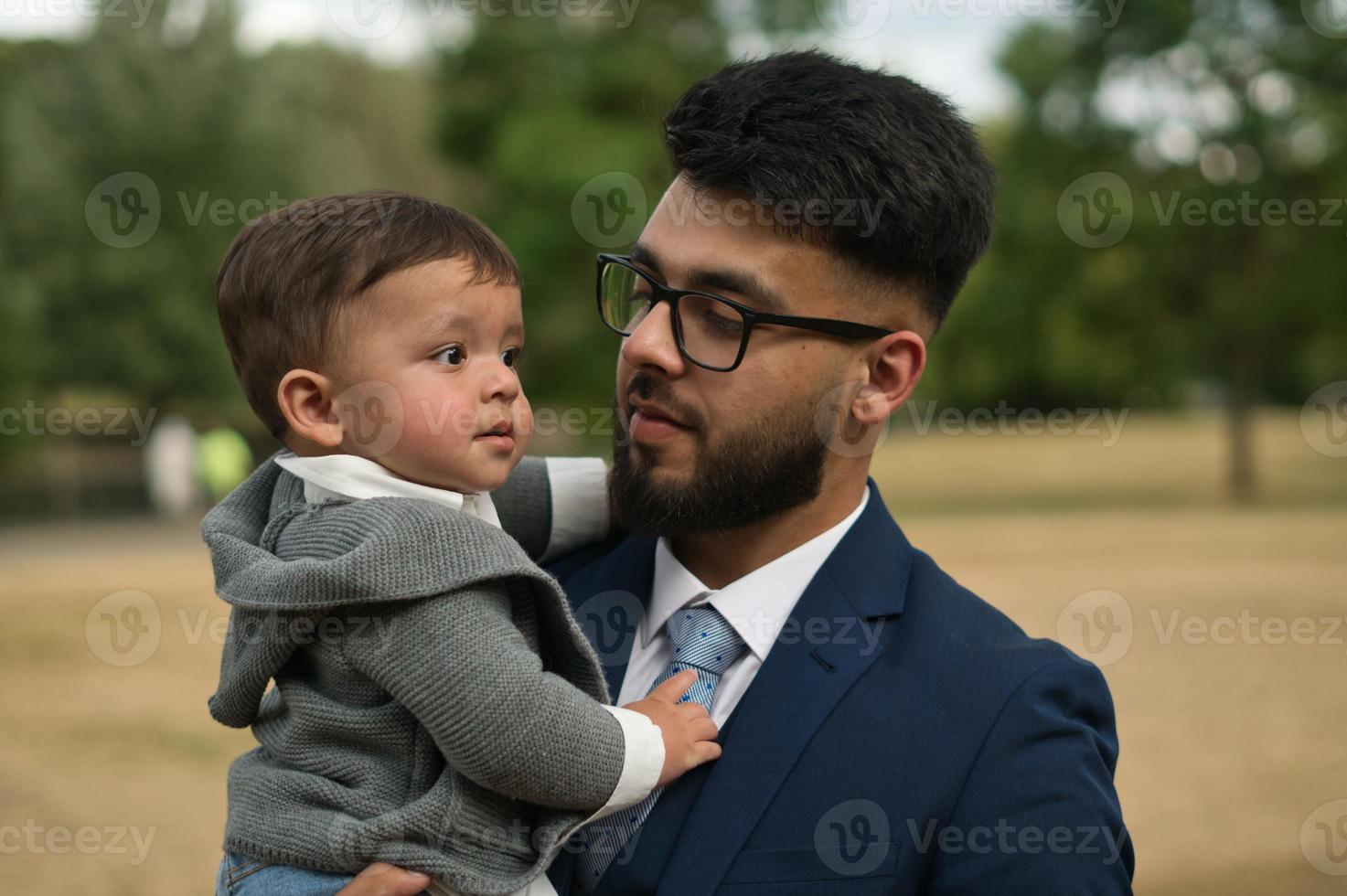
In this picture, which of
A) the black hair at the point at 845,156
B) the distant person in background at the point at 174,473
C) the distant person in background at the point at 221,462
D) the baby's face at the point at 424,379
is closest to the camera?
the baby's face at the point at 424,379

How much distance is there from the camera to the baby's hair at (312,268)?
2.43 metres

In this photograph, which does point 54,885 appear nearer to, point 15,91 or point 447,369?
point 447,369

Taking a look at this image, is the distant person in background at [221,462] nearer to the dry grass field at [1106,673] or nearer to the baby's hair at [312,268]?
the dry grass field at [1106,673]

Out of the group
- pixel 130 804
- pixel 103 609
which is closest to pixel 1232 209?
pixel 103 609

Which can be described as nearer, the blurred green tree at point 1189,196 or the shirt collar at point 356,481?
the shirt collar at point 356,481

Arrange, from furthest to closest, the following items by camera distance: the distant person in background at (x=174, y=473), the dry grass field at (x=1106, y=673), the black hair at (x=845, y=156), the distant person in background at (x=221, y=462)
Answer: the distant person in background at (x=174, y=473), the distant person in background at (x=221, y=462), the dry grass field at (x=1106, y=673), the black hair at (x=845, y=156)

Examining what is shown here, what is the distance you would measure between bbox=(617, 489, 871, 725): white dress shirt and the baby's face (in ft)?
2.00

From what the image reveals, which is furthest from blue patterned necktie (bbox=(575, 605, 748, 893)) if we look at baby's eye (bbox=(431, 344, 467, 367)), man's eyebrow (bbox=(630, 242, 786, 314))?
baby's eye (bbox=(431, 344, 467, 367))

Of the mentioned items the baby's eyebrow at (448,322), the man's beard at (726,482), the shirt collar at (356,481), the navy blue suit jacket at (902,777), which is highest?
the baby's eyebrow at (448,322)

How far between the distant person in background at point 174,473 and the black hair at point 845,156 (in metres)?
27.4

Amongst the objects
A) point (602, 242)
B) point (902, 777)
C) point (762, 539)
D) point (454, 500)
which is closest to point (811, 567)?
point (762, 539)

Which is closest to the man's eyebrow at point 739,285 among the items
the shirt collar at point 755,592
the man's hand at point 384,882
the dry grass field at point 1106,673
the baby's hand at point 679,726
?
the shirt collar at point 755,592

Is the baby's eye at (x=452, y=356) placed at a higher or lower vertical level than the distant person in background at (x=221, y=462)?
higher

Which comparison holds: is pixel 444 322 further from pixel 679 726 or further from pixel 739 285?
pixel 679 726
